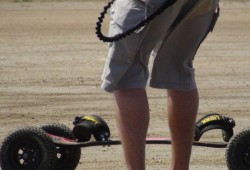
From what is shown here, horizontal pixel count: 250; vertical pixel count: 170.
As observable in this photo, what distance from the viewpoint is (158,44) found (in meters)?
4.63

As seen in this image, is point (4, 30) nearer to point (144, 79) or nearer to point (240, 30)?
point (240, 30)

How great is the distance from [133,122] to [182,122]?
1.47 ft

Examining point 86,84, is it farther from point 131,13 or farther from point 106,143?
point 131,13

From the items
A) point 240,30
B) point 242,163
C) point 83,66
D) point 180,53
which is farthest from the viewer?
point 240,30

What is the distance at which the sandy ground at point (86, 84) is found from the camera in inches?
243

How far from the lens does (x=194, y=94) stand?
188 inches

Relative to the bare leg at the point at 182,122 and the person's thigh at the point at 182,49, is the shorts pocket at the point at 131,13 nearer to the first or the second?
the person's thigh at the point at 182,49

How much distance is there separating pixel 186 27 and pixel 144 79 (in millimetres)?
368

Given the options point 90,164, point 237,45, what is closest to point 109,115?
point 90,164

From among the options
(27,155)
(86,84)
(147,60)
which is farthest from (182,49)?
(86,84)

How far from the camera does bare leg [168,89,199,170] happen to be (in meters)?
4.75

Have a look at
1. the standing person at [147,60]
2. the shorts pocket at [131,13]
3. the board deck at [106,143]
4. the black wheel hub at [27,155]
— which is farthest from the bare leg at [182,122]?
the black wheel hub at [27,155]

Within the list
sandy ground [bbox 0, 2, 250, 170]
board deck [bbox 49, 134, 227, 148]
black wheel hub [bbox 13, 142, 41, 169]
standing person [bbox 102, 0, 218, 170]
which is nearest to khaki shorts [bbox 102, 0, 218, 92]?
standing person [bbox 102, 0, 218, 170]

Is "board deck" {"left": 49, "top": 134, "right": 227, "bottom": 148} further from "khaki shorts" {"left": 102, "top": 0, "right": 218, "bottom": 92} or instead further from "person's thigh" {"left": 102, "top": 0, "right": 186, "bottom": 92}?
"person's thigh" {"left": 102, "top": 0, "right": 186, "bottom": 92}
